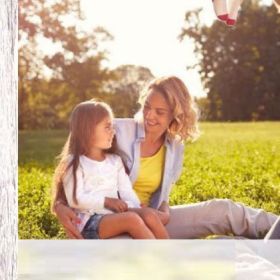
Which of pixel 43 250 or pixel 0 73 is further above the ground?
pixel 0 73

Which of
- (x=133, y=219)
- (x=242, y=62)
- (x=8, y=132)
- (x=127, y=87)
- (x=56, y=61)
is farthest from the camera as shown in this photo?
(x=242, y=62)

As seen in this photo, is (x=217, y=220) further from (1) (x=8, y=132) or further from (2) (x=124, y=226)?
(1) (x=8, y=132)

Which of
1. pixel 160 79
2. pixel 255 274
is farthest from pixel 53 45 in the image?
pixel 255 274

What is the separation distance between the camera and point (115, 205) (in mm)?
4309

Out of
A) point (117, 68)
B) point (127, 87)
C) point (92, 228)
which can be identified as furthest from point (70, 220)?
point (117, 68)

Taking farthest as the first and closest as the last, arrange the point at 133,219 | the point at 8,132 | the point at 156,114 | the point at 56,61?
the point at 56,61, the point at 156,114, the point at 133,219, the point at 8,132

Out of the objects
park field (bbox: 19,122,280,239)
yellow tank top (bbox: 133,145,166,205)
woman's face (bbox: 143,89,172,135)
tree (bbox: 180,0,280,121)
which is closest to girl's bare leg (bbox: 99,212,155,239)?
yellow tank top (bbox: 133,145,166,205)

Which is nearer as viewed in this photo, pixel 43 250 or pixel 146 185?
pixel 43 250

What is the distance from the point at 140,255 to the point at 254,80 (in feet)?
9.88

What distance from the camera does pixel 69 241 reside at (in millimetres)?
4574

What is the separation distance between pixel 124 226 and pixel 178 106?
32.8 inches

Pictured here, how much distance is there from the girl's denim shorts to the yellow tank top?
1.30 ft

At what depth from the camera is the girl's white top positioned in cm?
430

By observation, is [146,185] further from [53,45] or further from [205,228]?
[53,45]
